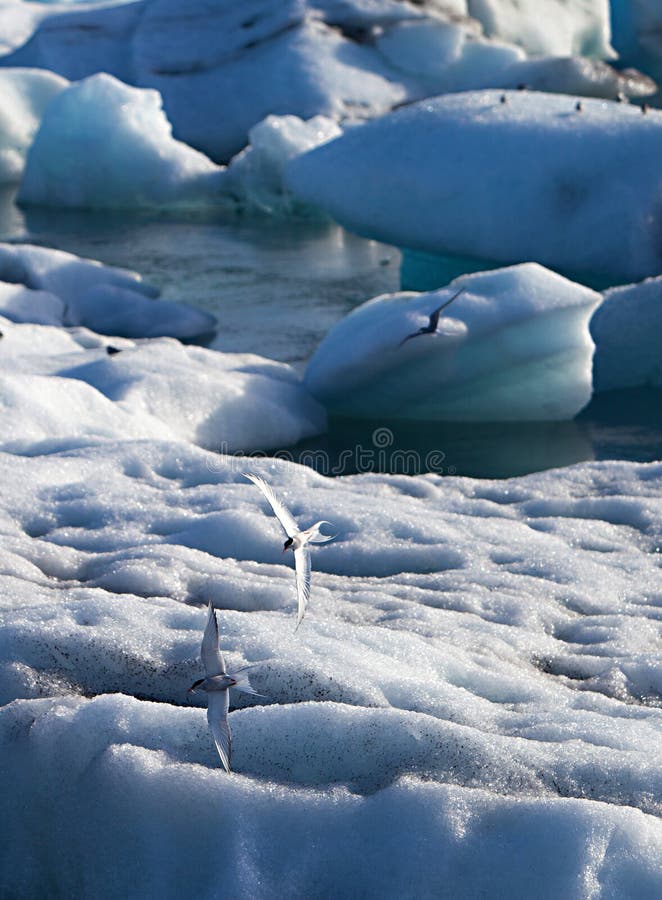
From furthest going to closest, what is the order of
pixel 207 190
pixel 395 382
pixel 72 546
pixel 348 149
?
pixel 207 190 < pixel 348 149 < pixel 395 382 < pixel 72 546

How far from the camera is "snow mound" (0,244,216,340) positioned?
9.83m

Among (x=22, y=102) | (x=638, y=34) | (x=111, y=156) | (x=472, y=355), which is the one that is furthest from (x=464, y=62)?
(x=472, y=355)

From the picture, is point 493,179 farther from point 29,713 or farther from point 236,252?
point 29,713

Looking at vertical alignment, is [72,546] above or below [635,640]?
below

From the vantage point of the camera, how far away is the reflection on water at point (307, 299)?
739 cm

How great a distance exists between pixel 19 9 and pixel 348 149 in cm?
1669

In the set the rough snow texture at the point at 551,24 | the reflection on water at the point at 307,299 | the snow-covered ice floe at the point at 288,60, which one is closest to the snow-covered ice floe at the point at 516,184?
the reflection on water at the point at 307,299

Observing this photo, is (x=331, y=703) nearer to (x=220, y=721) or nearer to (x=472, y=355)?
(x=220, y=721)

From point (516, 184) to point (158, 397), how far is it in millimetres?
3640

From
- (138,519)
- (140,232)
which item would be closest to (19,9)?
(140,232)

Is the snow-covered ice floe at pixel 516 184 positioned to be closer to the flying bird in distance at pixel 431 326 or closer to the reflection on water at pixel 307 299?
the reflection on water at pixel 307 299

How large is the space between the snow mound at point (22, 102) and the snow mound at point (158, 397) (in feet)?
28.7

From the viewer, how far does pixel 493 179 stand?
962 centimetres

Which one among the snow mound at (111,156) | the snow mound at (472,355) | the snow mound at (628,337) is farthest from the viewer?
the snow mound at (111,156)
